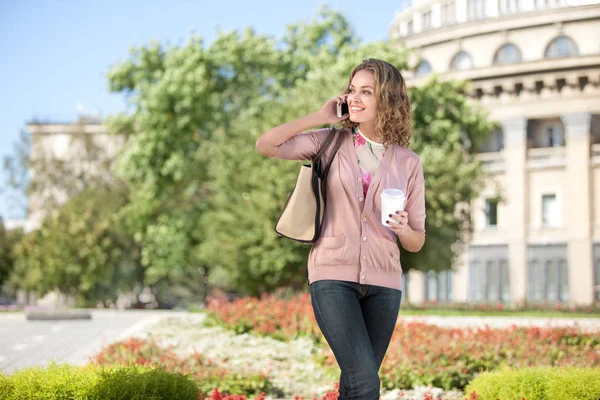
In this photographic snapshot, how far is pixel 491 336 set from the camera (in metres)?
13.8

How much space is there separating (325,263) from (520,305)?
1255 inches

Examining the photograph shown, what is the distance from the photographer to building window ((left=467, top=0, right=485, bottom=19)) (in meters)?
57.2

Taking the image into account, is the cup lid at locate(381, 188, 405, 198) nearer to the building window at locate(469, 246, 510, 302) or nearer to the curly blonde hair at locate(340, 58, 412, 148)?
the curly blonde hair at locate(340, 58, 412, 148)

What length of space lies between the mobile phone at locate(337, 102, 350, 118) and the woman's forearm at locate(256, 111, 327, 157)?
114 mm

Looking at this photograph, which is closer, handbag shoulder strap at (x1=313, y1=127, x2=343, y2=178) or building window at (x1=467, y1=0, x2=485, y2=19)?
handbag shoulder strap at (x1=313, y1=127, x2=343, y2=178)

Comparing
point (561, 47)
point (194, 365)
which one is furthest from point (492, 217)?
point (194, 365)

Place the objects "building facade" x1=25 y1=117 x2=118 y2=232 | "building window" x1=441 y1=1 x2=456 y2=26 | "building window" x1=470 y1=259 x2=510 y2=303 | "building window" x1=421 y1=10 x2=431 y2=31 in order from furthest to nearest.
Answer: "building window" x1=421 y1=10 x2=431 y2=31, "building window" x1=441 y1=1 x2=456 y2=26, "building facade" x1=25 y1=117 x2=118 y2=232, "building window" x1=470 y1=259 x2=510 y2=303

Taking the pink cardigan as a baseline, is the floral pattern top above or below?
above

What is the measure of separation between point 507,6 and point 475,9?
2.94 metres

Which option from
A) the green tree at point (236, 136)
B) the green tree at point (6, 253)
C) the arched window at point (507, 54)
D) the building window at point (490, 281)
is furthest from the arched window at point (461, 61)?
the green tree at point (6, 253)

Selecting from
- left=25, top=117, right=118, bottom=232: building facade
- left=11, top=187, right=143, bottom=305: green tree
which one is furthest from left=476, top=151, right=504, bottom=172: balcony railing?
left=25, top=117, right=118, bottom=232: building facade

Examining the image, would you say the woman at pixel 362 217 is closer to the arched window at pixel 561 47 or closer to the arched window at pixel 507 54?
the arched window at pixel 561 47

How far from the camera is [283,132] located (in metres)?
4.59

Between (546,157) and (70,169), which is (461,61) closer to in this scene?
(546,157)
